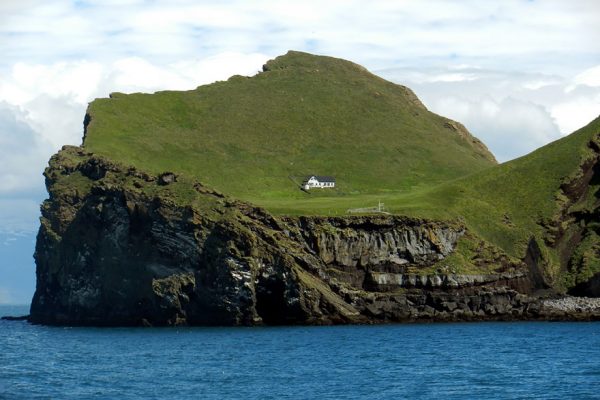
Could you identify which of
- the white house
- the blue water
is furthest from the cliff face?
the white house

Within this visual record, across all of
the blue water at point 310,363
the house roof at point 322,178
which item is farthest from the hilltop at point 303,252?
the house roof at point 322,178

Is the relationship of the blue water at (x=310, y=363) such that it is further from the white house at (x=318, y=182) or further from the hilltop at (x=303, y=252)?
Answer: the white house at (x=318, y=182)

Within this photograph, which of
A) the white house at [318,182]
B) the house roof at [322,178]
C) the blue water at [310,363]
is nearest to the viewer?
the blue water at [310,363]

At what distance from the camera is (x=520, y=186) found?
175875 millimetres

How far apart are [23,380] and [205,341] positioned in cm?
3267

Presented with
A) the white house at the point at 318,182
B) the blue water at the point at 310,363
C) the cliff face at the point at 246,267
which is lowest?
the blue water at the point at 310,363

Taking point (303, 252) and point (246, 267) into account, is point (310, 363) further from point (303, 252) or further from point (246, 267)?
point (303, 252)

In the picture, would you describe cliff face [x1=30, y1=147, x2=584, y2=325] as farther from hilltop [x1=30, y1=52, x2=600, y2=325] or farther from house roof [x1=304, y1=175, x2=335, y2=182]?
house roof [x1=304, y1=175, x2=335, y2=182]

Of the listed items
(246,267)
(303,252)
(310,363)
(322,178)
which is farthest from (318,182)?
(310,363)

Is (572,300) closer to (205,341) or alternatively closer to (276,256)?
(276,256)

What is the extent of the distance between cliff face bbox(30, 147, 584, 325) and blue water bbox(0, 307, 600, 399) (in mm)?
6003

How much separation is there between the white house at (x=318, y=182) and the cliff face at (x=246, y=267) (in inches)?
1781

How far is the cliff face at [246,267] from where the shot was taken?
5266 inches

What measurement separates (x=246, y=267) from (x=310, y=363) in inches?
1574
